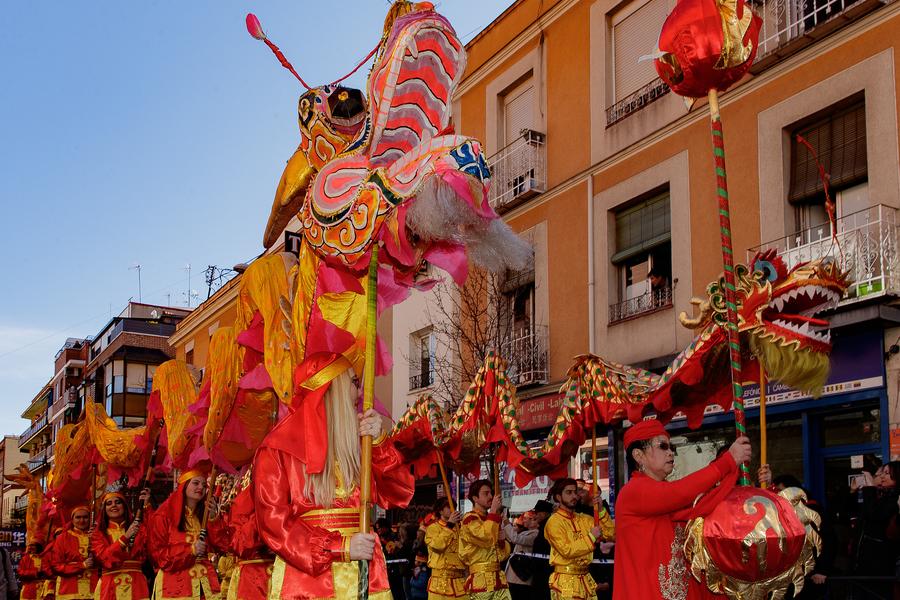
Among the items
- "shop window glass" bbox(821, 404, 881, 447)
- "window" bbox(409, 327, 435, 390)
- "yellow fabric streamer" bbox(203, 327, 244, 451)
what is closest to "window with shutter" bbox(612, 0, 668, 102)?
"shop window glass" bbox(821, 404, 881, 447)

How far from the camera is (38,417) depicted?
68.3m

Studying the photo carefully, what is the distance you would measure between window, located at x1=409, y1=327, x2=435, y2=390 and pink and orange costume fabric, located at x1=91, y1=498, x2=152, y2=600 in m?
9.26

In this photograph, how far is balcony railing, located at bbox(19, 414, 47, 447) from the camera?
62388 millimetres

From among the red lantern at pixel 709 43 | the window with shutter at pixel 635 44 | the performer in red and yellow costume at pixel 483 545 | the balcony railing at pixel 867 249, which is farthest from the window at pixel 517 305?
the red lantern at pixel 709 43

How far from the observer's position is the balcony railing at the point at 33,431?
6239 centimetres

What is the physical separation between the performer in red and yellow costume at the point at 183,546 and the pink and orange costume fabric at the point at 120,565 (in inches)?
39.8

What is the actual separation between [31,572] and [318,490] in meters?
9.58

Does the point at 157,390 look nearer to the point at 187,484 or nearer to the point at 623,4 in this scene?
the point at 187,484

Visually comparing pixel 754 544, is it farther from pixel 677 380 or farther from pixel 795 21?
pixel 795 21

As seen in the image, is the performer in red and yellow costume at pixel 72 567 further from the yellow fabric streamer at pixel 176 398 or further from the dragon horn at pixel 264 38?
the dragon horn at pixel 264 38

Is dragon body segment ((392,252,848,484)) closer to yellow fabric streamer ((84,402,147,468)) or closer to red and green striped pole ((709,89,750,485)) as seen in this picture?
red and green striped pole ((709,89,750,485))

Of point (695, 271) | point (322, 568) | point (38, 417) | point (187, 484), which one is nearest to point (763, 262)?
point (322, 568)

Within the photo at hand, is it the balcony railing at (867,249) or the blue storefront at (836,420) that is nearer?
the balcony railing at (867,249)

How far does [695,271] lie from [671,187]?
4.06 ft
